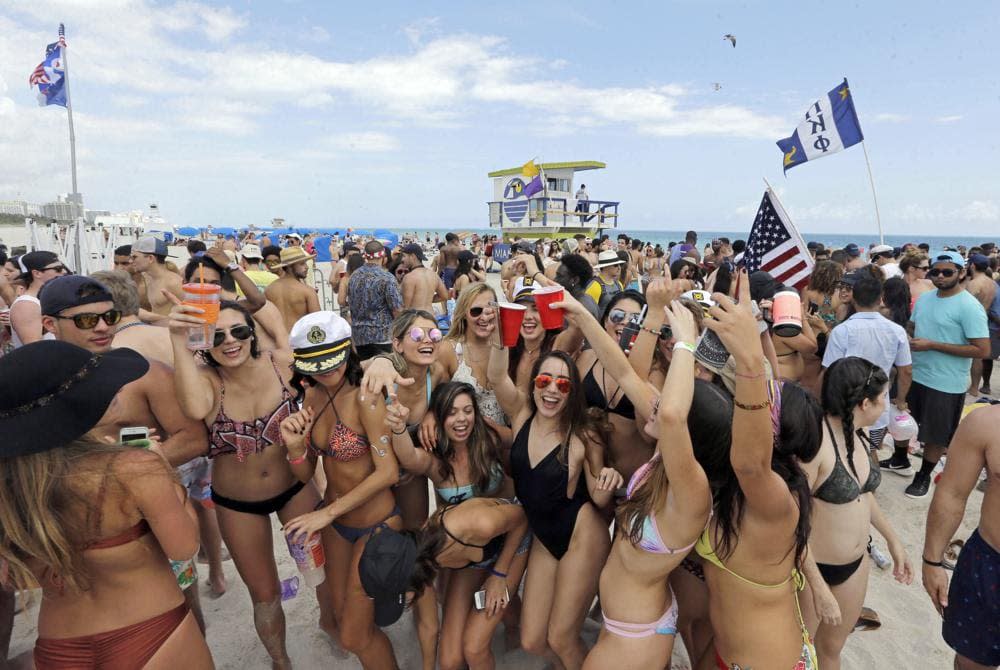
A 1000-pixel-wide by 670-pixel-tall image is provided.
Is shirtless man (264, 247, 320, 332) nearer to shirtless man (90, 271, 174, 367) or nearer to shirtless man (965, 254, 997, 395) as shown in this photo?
shirtless man (90, 271, 174, 367)

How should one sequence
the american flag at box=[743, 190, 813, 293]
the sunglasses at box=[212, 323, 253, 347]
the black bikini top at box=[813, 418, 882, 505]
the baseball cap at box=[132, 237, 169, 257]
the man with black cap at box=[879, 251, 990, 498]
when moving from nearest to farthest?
1. the black bikini top at box=[813, 418, 882, 505]
2. the sunglasses at box=[212, 323, 253, 347]
3. the american flag at box=[743, 190, 813, 293]
4. the man with black cap at box=[879, 251, 990, 498]
5. the baseball cap at box=[132, 237, 169, 257]

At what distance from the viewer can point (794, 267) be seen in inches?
128

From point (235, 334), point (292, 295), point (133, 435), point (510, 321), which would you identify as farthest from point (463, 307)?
point (292, 295)

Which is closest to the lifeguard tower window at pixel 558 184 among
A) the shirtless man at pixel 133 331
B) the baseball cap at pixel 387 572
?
the shirtless man at pixel 133 331

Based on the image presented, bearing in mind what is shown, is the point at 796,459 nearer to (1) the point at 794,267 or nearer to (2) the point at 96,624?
(1) the point at 794,267

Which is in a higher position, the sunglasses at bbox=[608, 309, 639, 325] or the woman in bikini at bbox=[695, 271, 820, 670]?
the sunglasses at bbox=[608, 309, 639, 325]

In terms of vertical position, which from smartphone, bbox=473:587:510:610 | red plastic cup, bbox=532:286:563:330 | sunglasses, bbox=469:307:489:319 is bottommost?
smartphone, bbox=473:587:510:610

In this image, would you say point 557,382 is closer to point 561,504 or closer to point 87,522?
point 561,504

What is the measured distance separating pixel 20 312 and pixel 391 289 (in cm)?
328

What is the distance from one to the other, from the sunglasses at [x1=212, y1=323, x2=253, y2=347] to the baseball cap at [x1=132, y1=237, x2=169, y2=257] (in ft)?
9.93

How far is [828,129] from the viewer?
8070 mm

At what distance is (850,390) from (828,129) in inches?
299

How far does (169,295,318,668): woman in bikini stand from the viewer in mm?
2629

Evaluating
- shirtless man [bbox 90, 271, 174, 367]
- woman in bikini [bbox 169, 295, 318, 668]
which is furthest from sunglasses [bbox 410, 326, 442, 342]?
shirtless man [bbox 90, 271, 174, 367]
